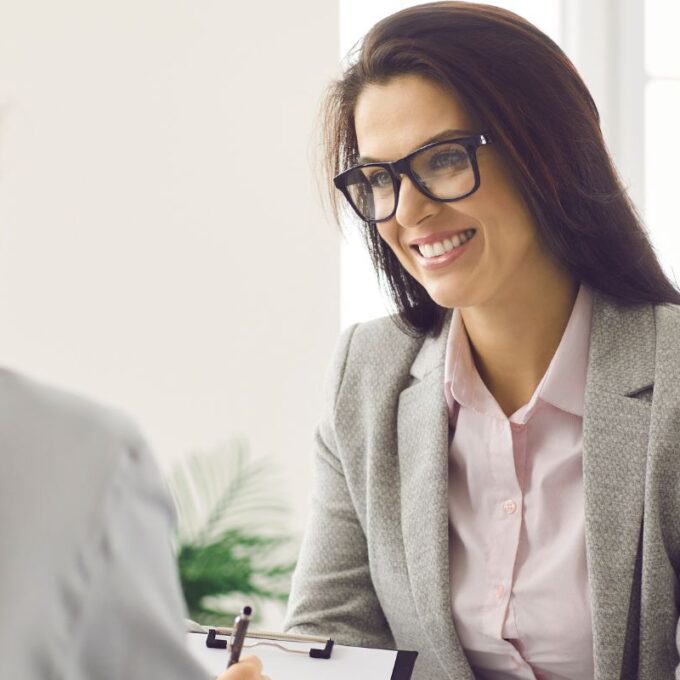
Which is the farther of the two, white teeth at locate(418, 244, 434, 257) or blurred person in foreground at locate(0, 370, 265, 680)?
white teeth at locate(418, 244, 434, 257)

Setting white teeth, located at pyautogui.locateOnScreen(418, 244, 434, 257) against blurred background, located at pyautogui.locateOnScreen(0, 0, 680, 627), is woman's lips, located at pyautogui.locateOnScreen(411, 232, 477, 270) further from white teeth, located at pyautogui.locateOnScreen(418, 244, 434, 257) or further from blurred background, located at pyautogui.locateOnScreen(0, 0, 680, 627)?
blurred background, located at pyautogui.locateOnScreen(0, 0, 680, 627)

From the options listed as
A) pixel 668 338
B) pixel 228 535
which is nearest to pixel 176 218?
pixel 228 535

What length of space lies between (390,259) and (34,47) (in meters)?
1.04

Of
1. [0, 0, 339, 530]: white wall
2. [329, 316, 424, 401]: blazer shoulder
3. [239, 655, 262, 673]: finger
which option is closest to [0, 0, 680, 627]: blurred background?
[0, 0, 339, 530]: white wall

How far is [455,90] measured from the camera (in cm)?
126

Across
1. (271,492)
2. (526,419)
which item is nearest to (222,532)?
(271,492)

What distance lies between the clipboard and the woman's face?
0.45 m

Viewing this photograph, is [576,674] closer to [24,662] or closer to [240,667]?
[240,667]

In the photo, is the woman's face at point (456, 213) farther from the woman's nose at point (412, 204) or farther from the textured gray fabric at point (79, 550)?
the textured gray fabric at point (79, 550)

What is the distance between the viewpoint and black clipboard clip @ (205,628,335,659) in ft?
3.63

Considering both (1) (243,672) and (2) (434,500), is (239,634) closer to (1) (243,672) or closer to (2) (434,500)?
(1) (243,672)

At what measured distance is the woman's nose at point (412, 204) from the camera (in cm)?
129

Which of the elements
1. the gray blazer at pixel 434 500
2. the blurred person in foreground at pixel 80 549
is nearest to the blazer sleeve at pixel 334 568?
the gray blazer at pixel 434 500

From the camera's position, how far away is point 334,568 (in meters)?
1.41
